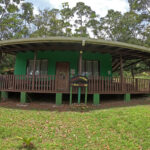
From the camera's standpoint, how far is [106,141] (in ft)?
11.6

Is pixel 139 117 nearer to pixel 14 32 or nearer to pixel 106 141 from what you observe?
pixel 106 141

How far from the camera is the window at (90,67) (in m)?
9.74

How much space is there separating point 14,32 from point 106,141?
21.6m

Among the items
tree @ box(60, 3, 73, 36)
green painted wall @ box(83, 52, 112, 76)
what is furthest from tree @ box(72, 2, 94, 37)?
green painted wall @ box(83, 52, 112, 76)

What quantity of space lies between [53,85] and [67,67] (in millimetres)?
2587

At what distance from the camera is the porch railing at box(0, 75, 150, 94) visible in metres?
7.57

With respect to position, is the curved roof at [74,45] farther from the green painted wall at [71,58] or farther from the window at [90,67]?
the window at [90,67]

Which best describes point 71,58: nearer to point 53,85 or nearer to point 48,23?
point 53,85

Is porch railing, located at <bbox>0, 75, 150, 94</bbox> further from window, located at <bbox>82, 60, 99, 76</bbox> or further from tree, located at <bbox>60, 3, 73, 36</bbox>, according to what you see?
tree, located at <bbox>60, 3, 73, 36</bbox>

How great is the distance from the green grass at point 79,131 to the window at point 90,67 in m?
4.82

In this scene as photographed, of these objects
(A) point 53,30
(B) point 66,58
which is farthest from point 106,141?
(A) point 53,30

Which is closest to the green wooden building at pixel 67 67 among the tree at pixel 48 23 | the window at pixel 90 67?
the window at pixel 90 67

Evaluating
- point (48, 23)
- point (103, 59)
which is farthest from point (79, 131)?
point (48, 23)

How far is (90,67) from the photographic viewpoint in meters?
9.83
